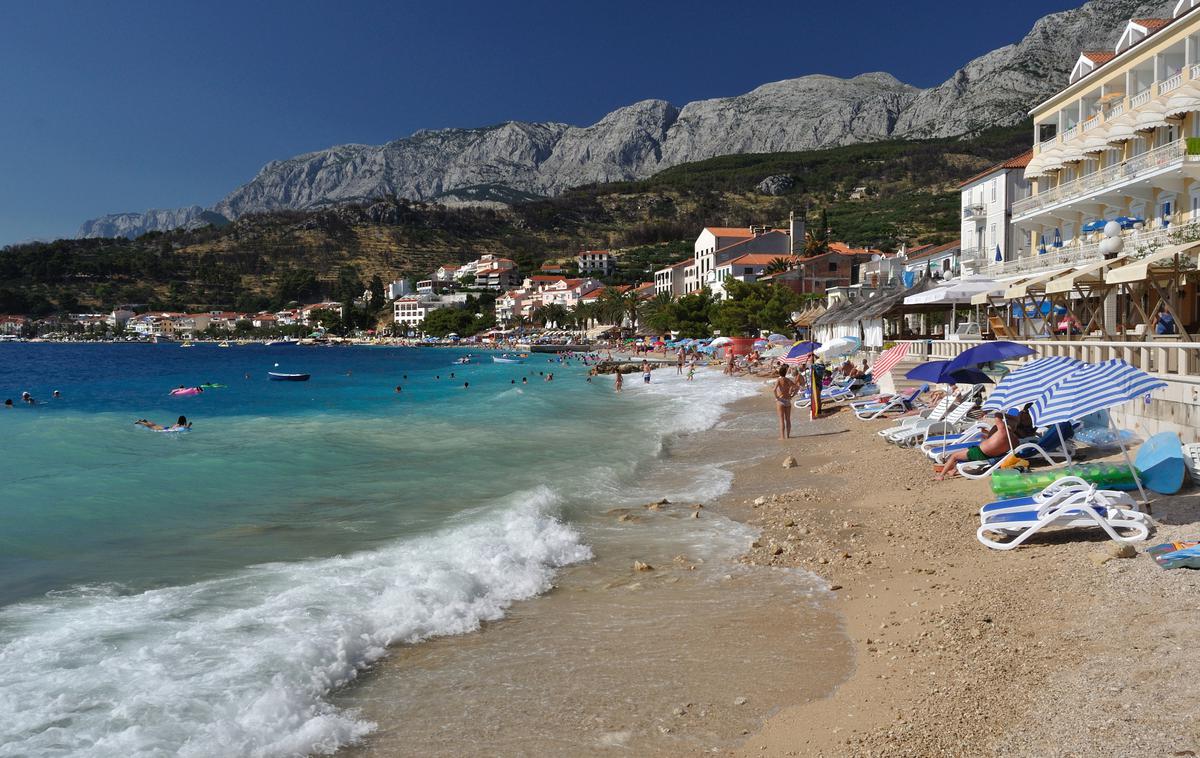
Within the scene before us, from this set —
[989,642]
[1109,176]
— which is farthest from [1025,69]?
[989,642]

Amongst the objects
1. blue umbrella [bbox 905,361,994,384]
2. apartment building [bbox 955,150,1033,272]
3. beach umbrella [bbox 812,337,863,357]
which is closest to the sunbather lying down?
blue umbrella [bbox 905,361,994,384]

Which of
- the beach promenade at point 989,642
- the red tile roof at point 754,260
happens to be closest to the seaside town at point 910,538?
the beach promenade at point 989,642

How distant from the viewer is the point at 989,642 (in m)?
5.71

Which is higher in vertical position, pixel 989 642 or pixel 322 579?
pixel 989 642

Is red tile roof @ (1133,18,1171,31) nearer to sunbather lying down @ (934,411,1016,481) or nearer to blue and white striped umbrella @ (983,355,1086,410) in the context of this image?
sunbather lying down @ (934,411,1016,481)

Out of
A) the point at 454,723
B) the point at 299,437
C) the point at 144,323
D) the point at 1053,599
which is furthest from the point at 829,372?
the point at 144,323

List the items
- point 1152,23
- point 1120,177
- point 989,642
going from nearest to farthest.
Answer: point 989,642, point 1120,177, point 1152,23

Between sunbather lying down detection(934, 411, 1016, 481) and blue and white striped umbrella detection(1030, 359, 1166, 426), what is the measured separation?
3424 mm

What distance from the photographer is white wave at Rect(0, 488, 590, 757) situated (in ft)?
17.5

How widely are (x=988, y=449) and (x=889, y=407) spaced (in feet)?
28.1

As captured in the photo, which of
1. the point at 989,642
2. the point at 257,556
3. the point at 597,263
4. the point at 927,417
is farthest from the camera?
the point at 597,263

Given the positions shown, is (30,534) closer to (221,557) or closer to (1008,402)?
(221,557)

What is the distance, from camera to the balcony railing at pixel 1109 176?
20.9 meters

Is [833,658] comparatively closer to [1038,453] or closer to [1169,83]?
[1038,453]
